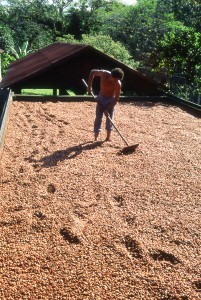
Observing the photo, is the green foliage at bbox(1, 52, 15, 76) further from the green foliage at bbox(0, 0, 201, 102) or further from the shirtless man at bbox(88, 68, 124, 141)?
the shirtless man at bbox(88, 68, 124, 141)

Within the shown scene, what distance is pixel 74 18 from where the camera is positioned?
3162 cm

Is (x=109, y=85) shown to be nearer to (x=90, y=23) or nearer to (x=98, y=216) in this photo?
(x=98, y=216)

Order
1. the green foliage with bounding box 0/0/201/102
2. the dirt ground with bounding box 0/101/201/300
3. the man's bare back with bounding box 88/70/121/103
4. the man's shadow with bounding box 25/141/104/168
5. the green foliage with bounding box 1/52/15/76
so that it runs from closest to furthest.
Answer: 1. the dirt ground with bounding box 0/101/201/300
2. the man's shadow with bounding box 25/141/104/168
3. the man's bare back with bounding box 88/70/121/103
4. the green foliage with bounding box 1/52/15/76
5. the green foliage with bounding box 0/0/201/102

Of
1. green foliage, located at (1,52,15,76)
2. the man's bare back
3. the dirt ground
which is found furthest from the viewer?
green foliage, located at (1,52,15,76)

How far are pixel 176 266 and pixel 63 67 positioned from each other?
32.2 feet

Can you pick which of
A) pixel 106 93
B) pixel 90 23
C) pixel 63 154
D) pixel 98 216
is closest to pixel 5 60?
pixel 90 23

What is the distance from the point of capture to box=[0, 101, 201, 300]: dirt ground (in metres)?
3.08

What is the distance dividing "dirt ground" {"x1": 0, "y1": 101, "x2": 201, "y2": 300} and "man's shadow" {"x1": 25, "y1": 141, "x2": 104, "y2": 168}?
2cm

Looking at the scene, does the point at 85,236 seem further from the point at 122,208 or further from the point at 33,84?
the point at 33,84

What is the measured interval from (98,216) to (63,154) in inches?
86.8

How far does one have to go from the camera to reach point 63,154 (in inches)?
Answer: 241

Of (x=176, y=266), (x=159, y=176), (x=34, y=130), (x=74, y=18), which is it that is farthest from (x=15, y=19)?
(x=176, y=266)

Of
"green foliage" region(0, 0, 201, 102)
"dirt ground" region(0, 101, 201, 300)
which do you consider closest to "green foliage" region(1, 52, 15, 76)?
"green foliage" region(0, 0, 201, 102)

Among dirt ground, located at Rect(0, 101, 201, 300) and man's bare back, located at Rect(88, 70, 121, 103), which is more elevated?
man's bare back, located at Rect(88, 70, 121, 103)
